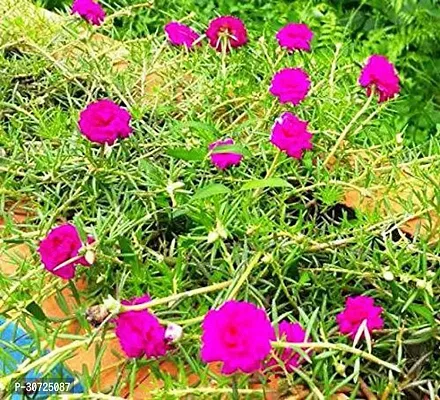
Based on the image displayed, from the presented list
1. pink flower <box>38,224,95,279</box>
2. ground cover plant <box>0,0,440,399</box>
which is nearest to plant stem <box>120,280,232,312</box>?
ground cover plant <box>0,0,440,399</box>

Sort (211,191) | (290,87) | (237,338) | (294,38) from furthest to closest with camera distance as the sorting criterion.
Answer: (294,38), (290,87), (211,191), (237,338)

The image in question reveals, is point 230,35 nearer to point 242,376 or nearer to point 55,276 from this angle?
point 55,276

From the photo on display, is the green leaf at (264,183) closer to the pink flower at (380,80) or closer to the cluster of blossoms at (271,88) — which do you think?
the cluster of blossoms at (271,88)

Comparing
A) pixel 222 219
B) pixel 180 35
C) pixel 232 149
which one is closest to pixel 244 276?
pixel 222 219

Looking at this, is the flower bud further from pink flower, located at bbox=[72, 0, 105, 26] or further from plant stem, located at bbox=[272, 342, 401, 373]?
pink flower, located at bbox=[72, 0, 105, 26]

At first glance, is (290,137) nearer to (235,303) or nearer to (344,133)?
(344,133)

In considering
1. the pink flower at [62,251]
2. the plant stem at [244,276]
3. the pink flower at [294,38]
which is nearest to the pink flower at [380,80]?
the pink flower at [294,38]
